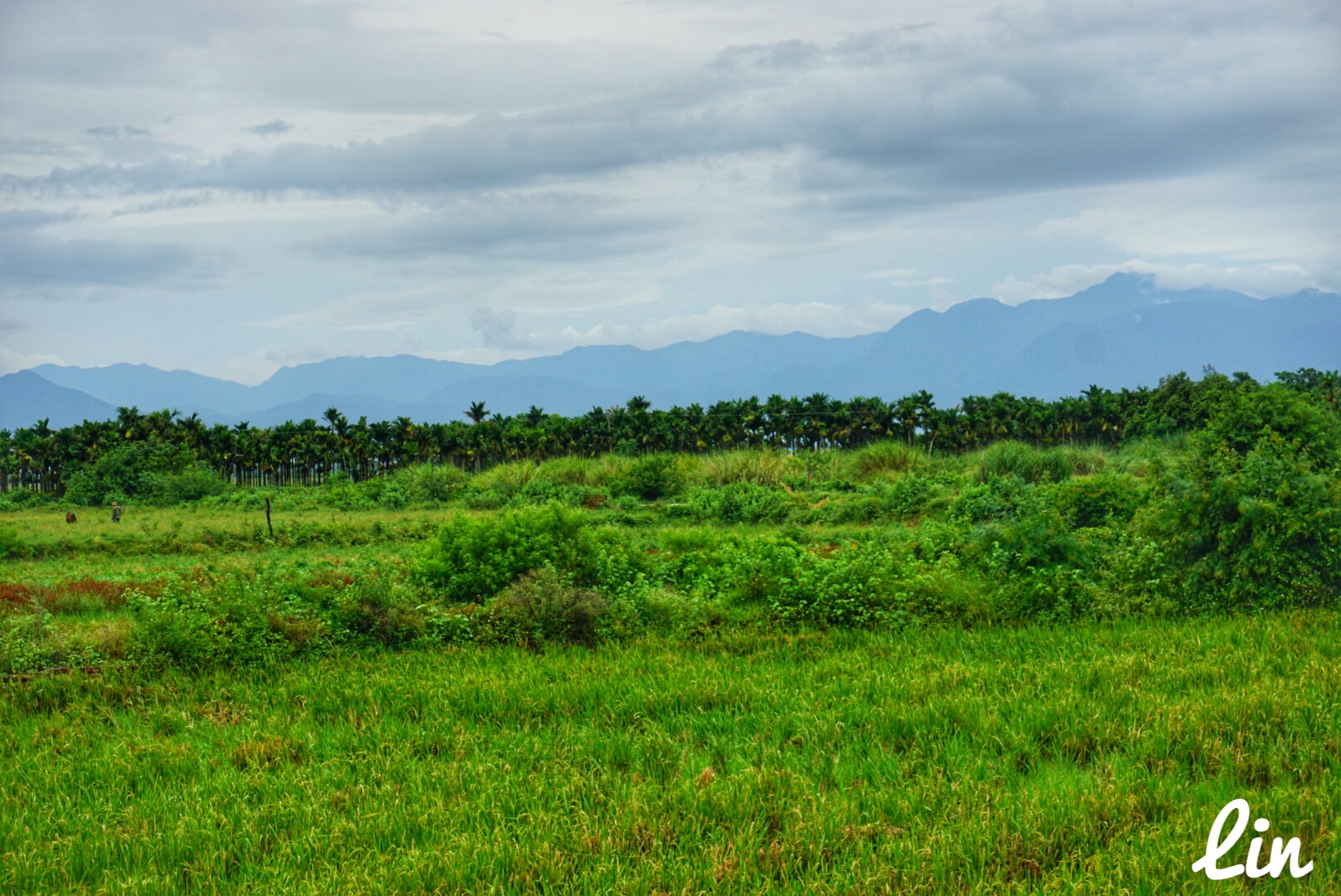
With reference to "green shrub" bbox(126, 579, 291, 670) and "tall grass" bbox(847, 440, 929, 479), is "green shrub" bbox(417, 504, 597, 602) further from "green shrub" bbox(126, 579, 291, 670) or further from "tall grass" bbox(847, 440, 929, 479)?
"tall grass" bbox(847, 440, 929, 479)

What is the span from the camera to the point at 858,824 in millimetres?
5484

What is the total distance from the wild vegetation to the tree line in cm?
7124

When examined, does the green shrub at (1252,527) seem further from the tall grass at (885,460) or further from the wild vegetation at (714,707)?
the tall grass at (885,460)

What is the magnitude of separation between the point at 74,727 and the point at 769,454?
Result: 43.9 meters

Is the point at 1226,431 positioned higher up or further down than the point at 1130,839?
higher up

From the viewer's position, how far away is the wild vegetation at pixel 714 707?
207 inches

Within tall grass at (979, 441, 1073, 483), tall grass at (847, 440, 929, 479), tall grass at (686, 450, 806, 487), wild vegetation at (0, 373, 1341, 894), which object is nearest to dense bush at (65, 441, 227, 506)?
A: tall grass at (686, 450, 806, 487)

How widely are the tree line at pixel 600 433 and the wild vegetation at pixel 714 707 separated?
71.2 meters

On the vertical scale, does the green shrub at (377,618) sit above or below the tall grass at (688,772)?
above

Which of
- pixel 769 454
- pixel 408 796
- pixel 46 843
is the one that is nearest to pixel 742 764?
pixel 408 796

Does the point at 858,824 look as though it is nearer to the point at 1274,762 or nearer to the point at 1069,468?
the point at 1274,762

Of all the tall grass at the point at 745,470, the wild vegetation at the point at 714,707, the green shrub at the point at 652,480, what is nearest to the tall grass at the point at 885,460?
the tall grass at the point at 745,470

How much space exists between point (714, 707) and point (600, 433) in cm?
8568

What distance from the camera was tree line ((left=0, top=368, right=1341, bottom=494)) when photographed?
284 ft
